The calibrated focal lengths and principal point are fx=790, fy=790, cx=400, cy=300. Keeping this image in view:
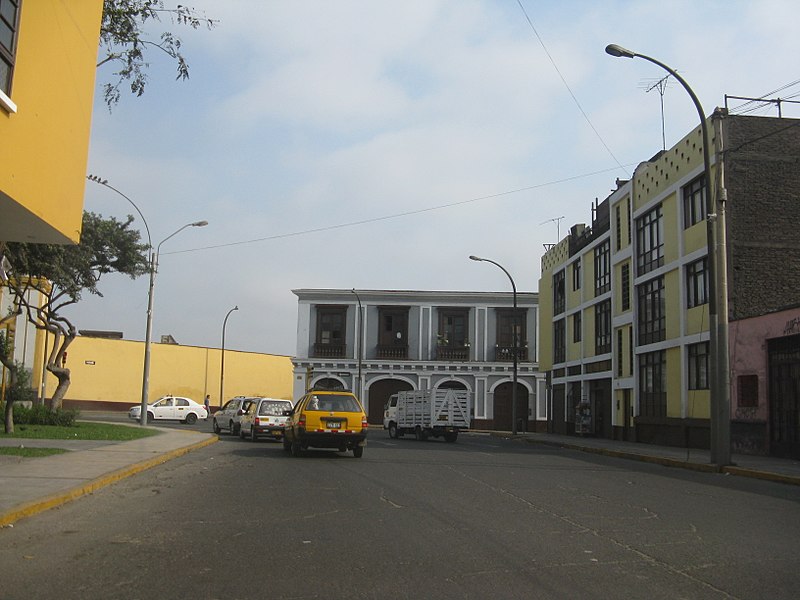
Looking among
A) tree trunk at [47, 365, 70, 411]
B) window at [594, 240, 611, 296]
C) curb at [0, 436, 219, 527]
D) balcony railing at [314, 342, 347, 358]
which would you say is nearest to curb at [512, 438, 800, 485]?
window at [594, 240, 611, 296]

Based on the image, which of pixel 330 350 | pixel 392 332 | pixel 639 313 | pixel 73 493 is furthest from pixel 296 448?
pixel 392 332

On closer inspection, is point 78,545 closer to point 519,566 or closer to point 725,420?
point 519,566

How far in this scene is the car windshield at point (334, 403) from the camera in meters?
19.6

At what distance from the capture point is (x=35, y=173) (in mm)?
9953

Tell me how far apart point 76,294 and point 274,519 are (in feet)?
71.2

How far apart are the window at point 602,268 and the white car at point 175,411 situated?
24301 millimetres

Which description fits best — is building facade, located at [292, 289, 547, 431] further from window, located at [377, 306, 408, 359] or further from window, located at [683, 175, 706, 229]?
window, located at [683, 175, 706, 229]

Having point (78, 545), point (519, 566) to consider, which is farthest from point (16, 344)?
point (519, 566)

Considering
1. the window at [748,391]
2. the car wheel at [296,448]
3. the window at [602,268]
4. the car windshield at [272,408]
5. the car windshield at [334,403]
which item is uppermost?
the window at [602,268]

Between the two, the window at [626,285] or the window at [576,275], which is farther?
the window at [576,275]

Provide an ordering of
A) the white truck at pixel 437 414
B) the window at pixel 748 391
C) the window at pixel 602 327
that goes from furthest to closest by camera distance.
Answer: the window at pixel 602 327 < the white truck at pixel 437 414 < the window at pixel 748 391

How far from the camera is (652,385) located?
31875 millimetres

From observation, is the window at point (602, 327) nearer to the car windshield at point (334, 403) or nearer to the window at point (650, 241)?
the window at point (650, 241)

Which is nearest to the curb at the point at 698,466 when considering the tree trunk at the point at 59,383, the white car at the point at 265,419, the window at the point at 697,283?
the window at the point at 697,283
